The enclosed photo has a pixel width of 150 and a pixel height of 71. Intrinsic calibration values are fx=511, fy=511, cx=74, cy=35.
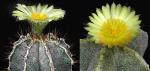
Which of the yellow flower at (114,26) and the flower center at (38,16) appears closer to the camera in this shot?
the yellow flower at (114,26)

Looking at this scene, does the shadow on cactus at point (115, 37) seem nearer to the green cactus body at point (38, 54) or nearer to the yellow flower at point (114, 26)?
the yellow flower at point (114, 26)

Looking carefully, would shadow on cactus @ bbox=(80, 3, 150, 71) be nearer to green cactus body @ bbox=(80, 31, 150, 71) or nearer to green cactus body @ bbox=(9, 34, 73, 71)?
green cactus body @ bbox=(80, 31, 150, 71)

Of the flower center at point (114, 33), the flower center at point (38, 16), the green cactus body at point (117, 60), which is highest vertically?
the flower center at point (38, 16)

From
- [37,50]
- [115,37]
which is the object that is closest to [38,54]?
[37,50]

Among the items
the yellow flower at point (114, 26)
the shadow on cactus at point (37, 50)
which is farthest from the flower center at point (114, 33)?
the shadow on cactus at point (37, 50)

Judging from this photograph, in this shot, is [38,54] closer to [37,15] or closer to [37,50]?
[37,50]

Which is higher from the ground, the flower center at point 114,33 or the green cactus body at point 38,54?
the flower center at point 114,33

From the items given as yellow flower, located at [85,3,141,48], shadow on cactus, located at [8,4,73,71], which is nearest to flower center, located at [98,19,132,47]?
yellow flower, located at [85,3,141,48]

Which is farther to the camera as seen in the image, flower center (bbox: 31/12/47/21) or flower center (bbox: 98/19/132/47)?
flower center (bbox: 31/12/47/21)
